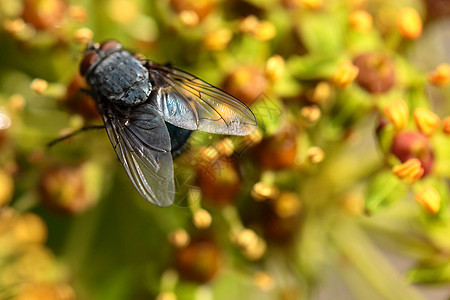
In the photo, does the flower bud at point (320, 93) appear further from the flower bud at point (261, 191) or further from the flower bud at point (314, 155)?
the flower bud at point (261, 191)

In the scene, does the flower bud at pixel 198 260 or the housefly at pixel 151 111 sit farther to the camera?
the flower bud at pixel 198 260

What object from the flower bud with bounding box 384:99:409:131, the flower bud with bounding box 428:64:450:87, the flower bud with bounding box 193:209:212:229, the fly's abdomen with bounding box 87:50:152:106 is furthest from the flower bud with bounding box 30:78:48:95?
the flower bud with bounding box 428:64:450:87

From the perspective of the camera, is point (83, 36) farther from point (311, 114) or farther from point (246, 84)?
point (311, 114)

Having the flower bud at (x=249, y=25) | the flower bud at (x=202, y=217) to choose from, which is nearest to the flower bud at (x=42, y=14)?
the flower bud at (x=249, y=25)

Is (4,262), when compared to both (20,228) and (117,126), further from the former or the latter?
(117,126)

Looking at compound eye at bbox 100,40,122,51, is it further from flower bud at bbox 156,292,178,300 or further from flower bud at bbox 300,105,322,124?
flower bud at bbox 156,292,178,300

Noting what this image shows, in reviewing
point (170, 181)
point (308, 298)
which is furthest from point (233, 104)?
point (308, 298)
